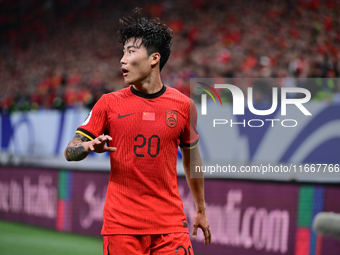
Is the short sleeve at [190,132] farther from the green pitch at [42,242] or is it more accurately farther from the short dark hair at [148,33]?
the green pitch at [42,242]

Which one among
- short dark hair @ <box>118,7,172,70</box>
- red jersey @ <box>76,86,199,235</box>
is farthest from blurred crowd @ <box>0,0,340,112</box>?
red jersey @ <box>76,86,199,235</box>

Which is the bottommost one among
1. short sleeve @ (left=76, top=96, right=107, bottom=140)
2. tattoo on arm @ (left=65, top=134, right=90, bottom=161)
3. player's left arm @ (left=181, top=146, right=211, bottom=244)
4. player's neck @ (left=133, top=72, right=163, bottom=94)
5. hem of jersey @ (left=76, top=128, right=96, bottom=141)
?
player's left arm @ (left=181, top=146, right=211, bottom=244)

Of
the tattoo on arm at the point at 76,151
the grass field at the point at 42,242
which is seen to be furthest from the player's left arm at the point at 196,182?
the grass field at the point at 42,242

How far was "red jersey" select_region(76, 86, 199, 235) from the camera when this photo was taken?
2.11m

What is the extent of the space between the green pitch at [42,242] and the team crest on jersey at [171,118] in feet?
11.3

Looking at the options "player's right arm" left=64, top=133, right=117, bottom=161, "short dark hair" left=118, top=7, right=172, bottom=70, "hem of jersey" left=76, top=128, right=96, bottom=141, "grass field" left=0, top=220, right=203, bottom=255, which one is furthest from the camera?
"grass field" left=0, top=220, right=203, bottom=255

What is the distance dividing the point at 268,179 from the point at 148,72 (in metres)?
2.75

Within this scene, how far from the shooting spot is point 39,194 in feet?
21.2

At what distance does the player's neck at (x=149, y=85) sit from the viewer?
2.24 metres

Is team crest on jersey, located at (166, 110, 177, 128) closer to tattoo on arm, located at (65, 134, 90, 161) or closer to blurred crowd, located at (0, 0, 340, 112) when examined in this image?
tattoo on arm, located at (65, 134, 90, 161)

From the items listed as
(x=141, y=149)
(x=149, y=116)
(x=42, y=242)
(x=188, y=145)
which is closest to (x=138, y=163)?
(x=141, y=149)

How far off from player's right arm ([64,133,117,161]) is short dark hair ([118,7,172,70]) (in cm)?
58

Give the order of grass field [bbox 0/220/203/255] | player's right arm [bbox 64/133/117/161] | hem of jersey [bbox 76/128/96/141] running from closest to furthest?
1. player's right arm [bbox 64/133/117/161]
2. hem of jersey [bbox 76/128/96/141]
3. grass field [bbox 0/220/203/255]

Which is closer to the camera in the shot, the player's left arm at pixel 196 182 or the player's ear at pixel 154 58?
the player's ear at pixel 154 58
